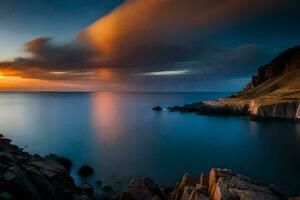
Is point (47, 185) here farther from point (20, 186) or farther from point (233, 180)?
point (233, 180)

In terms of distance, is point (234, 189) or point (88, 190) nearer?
point (234, 189)

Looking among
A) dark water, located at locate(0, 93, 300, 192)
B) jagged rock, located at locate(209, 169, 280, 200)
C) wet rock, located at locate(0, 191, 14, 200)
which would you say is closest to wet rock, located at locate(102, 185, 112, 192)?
dark water, located at locate(0, 93, 300, 192)

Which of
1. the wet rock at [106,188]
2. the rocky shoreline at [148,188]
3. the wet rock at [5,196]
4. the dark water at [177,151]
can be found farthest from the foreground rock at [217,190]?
the dark water at [177,151]

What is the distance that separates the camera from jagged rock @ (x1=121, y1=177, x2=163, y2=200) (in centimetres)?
2157

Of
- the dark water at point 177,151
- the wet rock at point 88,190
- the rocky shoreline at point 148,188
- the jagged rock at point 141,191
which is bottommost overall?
the dark water at point 177,151

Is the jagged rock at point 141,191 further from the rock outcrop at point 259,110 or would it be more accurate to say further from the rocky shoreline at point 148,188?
the rock outcrop at point 259,110

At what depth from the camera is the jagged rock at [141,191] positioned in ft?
70.8

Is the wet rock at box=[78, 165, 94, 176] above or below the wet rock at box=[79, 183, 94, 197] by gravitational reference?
below

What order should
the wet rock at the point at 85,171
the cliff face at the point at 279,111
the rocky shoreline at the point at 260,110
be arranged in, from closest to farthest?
the wet rock at the point at 85,171
the cliff face at the point at 279,111
the rocky shoreline at the point at 260,110

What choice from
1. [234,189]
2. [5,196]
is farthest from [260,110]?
[5,196]

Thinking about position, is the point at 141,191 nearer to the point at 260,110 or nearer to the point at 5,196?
the point at 5,196

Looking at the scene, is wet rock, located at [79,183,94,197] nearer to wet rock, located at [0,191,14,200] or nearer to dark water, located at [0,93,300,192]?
dark water, located at [0,93,300,192]

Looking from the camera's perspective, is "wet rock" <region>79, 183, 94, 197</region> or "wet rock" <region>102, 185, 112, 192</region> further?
"wet rock" <region>102, 185, 112, 192</region>

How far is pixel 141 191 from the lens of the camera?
2191cm
